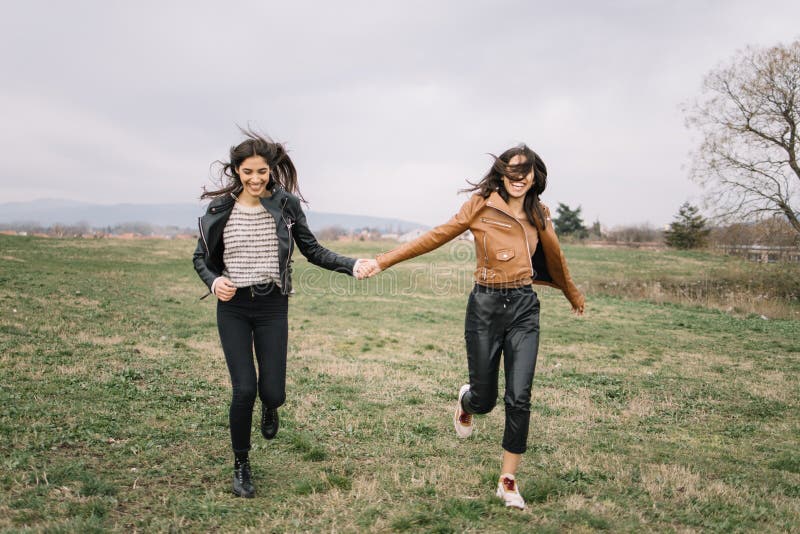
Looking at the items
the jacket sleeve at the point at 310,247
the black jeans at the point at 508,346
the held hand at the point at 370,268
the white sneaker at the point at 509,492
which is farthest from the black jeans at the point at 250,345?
the white sneaker at the point at 509,492

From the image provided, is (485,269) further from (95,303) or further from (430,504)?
(95,303)

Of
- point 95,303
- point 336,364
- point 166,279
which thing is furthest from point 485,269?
point 166,279

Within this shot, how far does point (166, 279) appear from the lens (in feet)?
87.4

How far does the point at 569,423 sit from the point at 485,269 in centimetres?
341

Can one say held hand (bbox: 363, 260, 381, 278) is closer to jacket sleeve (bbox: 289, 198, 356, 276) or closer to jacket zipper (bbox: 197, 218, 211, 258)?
jacket sleeve (bbox: 289, 198, 356, 276)

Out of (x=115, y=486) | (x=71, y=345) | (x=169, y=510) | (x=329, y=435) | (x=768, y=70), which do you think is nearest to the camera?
(x=169, y=510)

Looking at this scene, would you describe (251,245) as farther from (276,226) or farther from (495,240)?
(495,240)

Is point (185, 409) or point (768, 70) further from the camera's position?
point (768, 70)

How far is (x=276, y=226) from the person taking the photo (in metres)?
4.83

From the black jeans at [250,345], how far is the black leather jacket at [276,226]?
20cm

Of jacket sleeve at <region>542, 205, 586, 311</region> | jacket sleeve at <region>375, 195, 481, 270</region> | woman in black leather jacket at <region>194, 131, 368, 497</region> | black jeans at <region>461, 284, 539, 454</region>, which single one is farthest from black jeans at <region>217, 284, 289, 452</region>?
jacket sleeve at <region>542, 205, 586, 311</region>

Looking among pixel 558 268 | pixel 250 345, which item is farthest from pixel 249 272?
pixel 558 268

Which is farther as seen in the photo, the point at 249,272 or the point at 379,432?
the point at 379,432

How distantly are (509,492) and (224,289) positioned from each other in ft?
9.22
